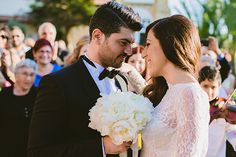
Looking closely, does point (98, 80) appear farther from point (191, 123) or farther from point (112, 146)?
point (191, 123)

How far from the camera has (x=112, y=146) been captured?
3689 mm

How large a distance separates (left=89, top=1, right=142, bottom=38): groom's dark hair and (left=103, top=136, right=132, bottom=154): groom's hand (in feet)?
2.55

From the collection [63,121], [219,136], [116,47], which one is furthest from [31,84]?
[63,121]

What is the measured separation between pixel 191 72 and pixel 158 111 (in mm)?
343

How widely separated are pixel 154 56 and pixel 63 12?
4473cm

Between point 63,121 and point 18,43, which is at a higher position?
point 18,43

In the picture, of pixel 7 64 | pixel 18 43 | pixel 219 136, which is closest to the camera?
pixel 219 136

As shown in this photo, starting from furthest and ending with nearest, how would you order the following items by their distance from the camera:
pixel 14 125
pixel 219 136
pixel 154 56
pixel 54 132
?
1. pixel 14 125
2. pixel 219 136
3. pixel 154 56
4. pixel 54 132

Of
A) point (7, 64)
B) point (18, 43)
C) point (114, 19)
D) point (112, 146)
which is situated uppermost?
point (114, 19)

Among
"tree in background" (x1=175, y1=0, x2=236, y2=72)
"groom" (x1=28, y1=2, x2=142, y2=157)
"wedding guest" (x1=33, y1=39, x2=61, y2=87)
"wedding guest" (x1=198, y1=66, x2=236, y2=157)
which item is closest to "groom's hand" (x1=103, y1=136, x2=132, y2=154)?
"groom" (x1=28, y1=2, x2=142, y2=157)

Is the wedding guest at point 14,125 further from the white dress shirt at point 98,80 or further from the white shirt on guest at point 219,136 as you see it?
the white dress shirt at point 98,80

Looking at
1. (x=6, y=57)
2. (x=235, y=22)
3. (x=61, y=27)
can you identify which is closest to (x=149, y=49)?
(x=6, y=57)

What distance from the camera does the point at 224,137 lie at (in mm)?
5867

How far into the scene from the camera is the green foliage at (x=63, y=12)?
47219 mm
